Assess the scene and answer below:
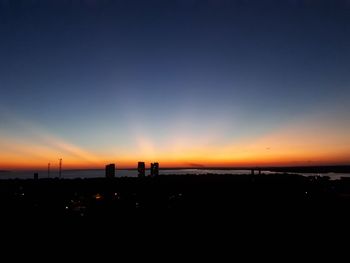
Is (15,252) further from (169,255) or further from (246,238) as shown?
(246,238)

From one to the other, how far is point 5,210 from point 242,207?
47.3 m

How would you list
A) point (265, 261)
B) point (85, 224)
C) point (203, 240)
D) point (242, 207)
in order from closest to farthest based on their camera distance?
point (265, 261) < point (203, 240) < point (85, 224) < point (242, 207)

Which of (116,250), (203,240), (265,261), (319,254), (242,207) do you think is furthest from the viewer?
(242,207)

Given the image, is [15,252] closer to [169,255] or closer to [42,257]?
[42,257]

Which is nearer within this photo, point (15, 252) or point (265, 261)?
point (265, 261)

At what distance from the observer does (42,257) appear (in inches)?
1112

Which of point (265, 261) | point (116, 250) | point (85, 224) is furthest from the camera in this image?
point (85, 224)

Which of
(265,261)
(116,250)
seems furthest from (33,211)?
(265,261)

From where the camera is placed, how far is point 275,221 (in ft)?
158

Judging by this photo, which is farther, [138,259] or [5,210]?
[5,210]

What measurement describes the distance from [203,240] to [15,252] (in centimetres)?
1993

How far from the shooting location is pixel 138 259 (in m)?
27.9

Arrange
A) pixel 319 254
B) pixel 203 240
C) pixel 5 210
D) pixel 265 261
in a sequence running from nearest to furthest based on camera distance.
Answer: pixel 265 261 → pixel 319 254 → pixel 203 240 → pixel 5 210

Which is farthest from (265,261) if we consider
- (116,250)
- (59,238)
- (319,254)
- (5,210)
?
(5,210)
